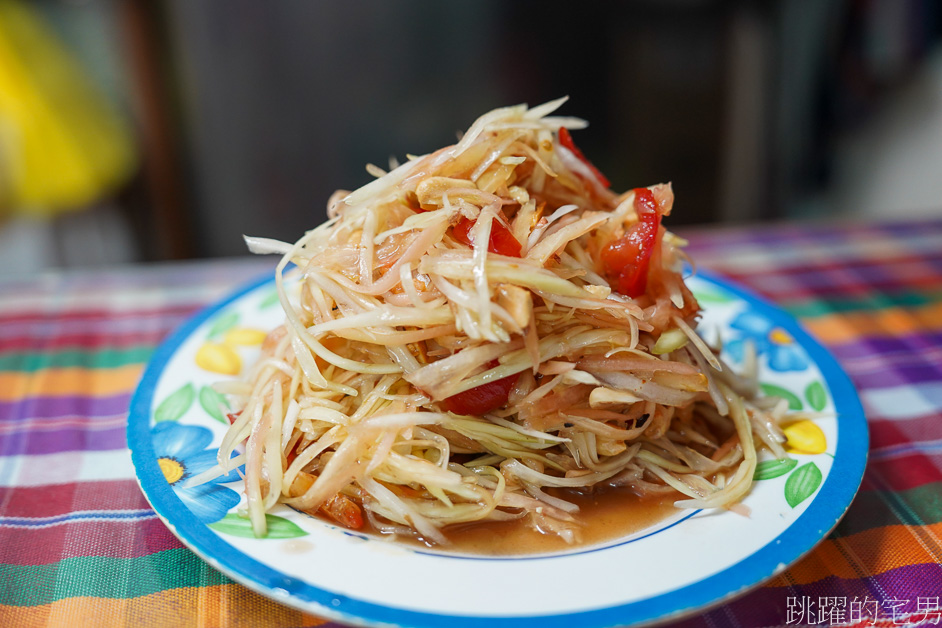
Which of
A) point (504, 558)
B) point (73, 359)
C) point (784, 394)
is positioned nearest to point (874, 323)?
point (784, 394)

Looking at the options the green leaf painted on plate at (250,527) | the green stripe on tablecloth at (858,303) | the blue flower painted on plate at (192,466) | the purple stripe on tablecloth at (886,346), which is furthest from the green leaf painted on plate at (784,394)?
the blue flower painted on plate at (192,466)

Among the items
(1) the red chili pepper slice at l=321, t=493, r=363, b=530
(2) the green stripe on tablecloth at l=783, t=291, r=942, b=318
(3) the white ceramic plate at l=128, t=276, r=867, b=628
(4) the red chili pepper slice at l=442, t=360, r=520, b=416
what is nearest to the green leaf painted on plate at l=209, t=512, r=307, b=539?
(3) the white ceramic plate at l=128, t=276, r=867, b=628

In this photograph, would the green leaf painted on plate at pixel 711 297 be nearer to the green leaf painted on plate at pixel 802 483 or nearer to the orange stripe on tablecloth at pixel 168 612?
the green leaf painted on plate at pixel 802 483

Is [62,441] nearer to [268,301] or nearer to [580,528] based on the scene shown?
[268,301]

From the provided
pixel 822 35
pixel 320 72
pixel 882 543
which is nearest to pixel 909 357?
pixel 882 543

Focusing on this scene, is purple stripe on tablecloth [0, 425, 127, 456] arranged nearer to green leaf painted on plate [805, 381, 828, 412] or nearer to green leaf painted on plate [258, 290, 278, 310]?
green leaf painted on plate [258, 290, 278, 310]

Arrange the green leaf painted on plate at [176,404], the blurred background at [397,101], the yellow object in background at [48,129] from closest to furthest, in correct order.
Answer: the green leaf painted on plate at [176,404] → the yellow object in background at [48,129] → the blurred background at [397,101]
